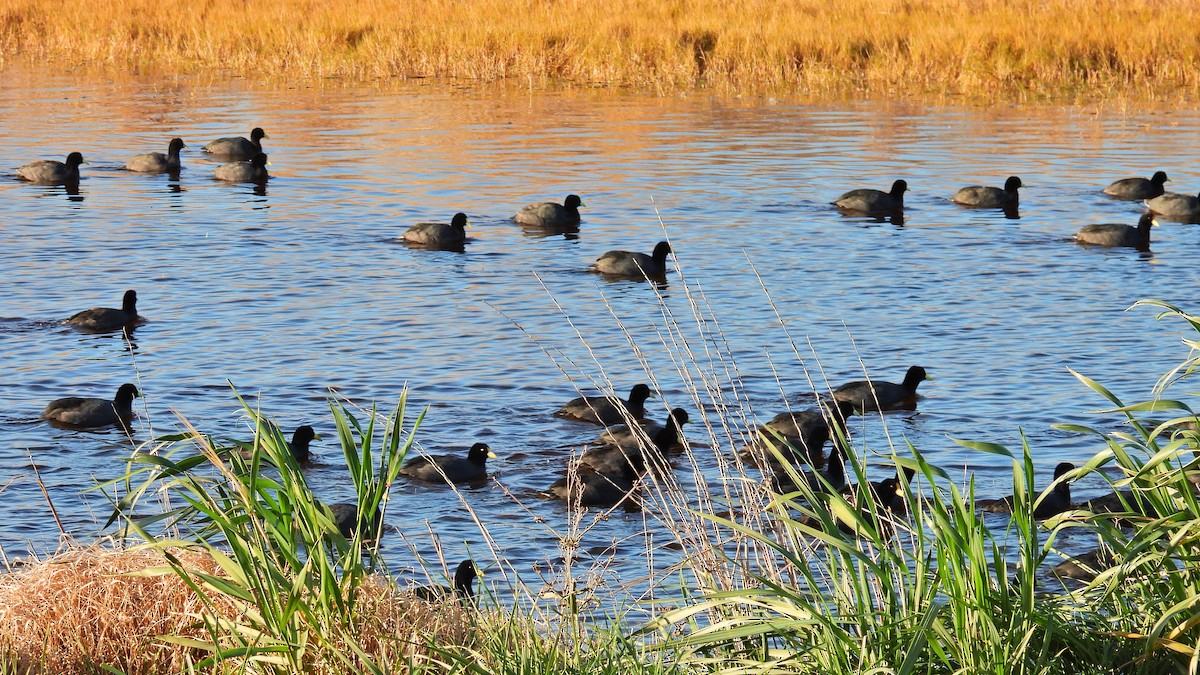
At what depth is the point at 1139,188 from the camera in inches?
903

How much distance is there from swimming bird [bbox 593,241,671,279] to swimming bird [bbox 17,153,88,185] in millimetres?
9561

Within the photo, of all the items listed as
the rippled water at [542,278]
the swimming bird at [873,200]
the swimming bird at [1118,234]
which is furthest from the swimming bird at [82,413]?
the swimming bird at [1118,234]

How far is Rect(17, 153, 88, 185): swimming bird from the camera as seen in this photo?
78.8ft

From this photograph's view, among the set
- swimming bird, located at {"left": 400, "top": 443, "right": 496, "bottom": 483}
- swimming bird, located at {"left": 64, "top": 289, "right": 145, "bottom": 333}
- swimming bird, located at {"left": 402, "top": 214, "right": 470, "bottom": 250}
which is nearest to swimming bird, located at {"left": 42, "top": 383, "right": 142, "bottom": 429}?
swimming bird, located at {"left": 400, "top": 443, "right": 496, "bottom": 483}

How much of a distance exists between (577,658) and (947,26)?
3309 cm

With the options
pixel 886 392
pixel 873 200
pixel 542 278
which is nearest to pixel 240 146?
pixel 542 278

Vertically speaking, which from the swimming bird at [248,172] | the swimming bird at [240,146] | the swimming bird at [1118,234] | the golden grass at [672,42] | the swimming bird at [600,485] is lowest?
the swimming bird at [600,485]

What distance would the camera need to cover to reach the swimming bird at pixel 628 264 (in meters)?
18.1

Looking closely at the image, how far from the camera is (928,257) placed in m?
19.4

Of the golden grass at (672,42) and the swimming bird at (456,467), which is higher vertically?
the golden grass at (672,42)

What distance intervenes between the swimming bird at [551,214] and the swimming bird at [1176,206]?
776 centimetres

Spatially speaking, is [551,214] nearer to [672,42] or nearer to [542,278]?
[542,278]

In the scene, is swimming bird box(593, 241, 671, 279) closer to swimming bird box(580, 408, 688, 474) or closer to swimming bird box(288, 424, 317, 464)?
swimming bird box(580, 408, 688, 474)

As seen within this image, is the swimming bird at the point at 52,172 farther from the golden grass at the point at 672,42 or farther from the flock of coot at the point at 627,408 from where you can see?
the golden grass at the point at 672,42
